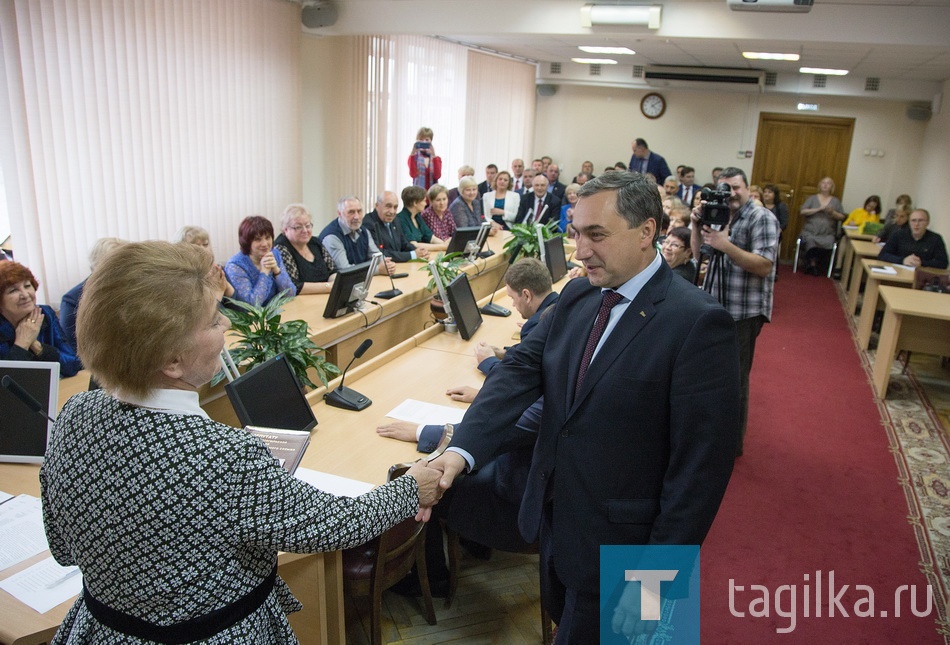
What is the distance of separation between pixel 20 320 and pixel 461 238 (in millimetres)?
3547

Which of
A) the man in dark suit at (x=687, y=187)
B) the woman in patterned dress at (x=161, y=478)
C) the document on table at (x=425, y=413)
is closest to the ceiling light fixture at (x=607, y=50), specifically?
the man in dark suit at (x=687, y=187)

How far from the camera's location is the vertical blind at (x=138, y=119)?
15.0ft

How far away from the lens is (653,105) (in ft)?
41.3

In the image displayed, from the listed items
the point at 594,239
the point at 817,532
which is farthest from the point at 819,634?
the point at 594,239

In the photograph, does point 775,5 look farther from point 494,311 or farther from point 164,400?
point 164,400

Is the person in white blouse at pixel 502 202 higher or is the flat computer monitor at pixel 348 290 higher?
the person in white blouse at pixel 502 202

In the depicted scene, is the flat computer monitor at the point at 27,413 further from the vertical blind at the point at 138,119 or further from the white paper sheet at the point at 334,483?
the vertical blind at the point at 138,119

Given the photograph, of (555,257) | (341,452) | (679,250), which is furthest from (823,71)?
(341,452)

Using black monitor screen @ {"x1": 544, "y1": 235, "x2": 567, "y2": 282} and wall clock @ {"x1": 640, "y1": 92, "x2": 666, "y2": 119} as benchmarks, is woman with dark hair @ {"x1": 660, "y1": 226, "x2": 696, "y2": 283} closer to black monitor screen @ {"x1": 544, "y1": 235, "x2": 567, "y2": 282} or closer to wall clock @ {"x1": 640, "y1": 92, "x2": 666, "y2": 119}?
black monitor screen @ {"x1": 544, "y1": 235, "x2": 567, "y2": 282}

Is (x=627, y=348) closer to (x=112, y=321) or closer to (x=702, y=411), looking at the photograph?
(x=702, y=411)

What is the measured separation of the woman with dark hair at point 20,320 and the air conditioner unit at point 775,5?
17.5ft

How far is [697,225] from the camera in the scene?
13.4 ft

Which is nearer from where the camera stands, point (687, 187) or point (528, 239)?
point (528, 239)

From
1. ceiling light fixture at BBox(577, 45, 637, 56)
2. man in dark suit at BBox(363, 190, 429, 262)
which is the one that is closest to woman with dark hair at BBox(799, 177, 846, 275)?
ceiling light fixture at BBox(577, 45, 637, 56)
